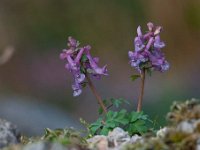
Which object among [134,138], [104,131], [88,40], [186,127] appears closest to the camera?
[186,127]

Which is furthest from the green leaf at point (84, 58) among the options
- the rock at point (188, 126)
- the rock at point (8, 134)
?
the rock at point (188, 126)

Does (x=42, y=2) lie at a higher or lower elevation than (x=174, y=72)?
higher

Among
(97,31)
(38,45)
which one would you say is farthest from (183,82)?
(38,45)

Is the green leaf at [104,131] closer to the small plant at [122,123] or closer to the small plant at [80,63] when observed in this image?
the small plant at [122,123]

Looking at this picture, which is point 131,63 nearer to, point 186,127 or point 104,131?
point 104,131

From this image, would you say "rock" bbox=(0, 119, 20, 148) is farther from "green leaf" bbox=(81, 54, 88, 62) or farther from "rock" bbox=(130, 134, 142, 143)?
"green leaf" bbox=(81, 54, 88, 62)

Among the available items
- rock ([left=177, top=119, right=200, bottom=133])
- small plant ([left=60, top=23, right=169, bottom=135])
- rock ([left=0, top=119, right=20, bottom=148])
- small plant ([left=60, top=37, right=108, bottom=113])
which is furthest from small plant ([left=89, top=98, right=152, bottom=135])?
rock ([left=177, top=119, right=200, bottom=133])

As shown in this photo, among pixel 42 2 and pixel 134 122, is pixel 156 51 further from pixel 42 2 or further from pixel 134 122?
pixel 42 2

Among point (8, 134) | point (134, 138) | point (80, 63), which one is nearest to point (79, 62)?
point (80, 63)
